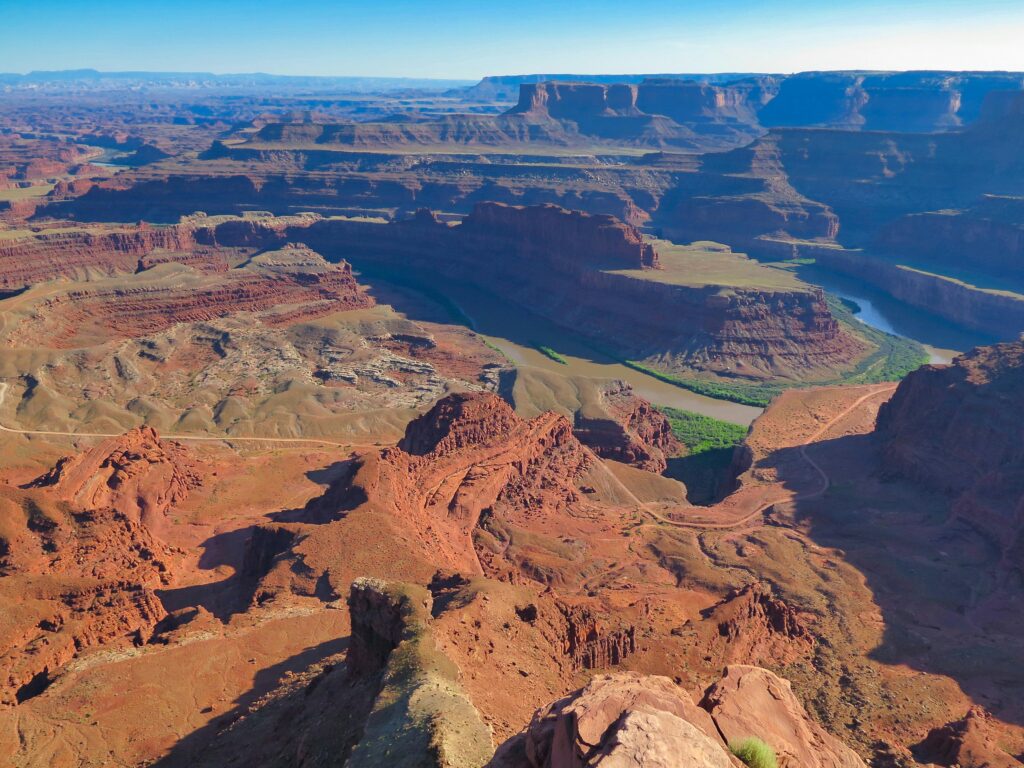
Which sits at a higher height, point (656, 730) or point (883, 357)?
point (656, 730)

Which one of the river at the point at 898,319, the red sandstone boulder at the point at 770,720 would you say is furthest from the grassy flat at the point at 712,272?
the red sandstone boulder at the point at 770,720

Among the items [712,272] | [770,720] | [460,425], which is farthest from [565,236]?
[770,720]

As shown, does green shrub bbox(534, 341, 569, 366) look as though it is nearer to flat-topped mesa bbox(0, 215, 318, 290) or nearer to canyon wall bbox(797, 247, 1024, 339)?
flat-topped mesa bbox(0, 215, 318, 290)

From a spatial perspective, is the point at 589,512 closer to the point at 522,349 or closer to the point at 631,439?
the point at 631,439

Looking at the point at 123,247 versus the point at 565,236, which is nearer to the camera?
the point at 565,236

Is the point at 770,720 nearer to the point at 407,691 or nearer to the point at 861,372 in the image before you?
the point at 407,691

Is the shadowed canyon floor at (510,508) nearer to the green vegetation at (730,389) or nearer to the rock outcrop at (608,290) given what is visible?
the rock outcrop at (608,290)

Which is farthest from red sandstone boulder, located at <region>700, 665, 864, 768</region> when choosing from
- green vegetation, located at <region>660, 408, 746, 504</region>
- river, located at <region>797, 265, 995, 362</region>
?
river, located at <region>797, 265, 995, 362</region>
